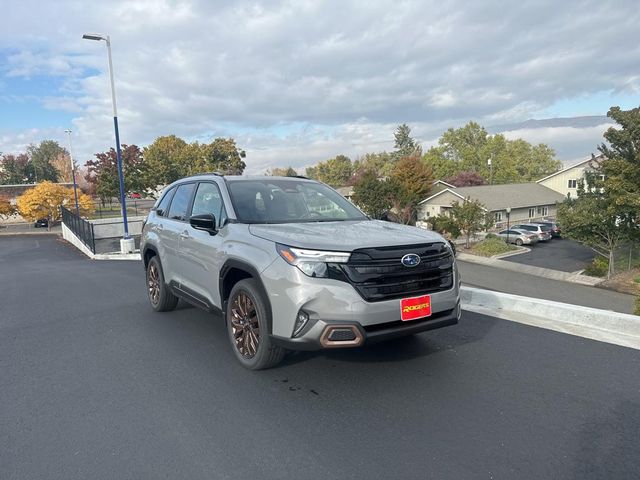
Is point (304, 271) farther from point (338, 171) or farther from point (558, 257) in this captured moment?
point (338, 171)

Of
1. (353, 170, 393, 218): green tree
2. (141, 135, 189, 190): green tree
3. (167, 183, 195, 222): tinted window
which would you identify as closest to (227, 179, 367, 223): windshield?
(167, 183, 195, 222): tinted window

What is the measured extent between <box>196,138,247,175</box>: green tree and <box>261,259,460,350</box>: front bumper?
67.5 metres

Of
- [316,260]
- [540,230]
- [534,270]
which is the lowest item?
[534,270]

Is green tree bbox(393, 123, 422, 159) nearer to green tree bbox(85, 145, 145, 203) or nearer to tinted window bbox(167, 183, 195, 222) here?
green tree bbox(85, 145, 145, 203)

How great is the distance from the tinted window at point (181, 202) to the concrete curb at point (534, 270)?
88.3 ft

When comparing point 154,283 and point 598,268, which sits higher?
point 154,283

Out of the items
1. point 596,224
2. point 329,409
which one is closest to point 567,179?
point 596,224

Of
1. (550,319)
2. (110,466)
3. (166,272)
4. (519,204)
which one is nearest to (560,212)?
(519,204)

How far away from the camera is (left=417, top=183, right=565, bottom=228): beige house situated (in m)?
50.2

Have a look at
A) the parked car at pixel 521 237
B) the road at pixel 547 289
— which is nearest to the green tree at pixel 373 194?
the parked car at pixel 521 237

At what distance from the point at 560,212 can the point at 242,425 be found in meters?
30.9

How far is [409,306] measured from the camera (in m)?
3.43

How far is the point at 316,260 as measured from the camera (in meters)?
3.29

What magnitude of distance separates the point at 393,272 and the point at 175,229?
9.68ft
